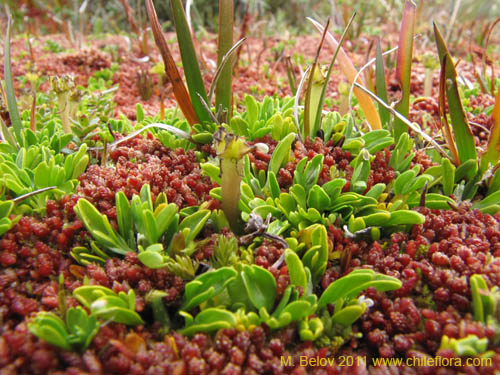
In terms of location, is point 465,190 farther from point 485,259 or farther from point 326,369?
point 326,369

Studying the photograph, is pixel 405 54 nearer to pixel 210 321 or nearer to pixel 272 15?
pixel 210 321

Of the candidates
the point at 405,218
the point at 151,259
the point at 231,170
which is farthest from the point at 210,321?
the point at 405,218

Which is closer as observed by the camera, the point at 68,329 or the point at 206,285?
the point at 68,329

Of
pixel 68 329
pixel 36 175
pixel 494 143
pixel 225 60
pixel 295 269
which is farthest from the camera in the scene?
pixel 225 60

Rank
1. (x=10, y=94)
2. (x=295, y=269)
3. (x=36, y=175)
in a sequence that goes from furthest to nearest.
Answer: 1. (x=10, y=94)
2. (x=36, y=175)
3. (x=295, y=269)

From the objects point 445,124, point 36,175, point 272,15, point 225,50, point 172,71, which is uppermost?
point 272,15
